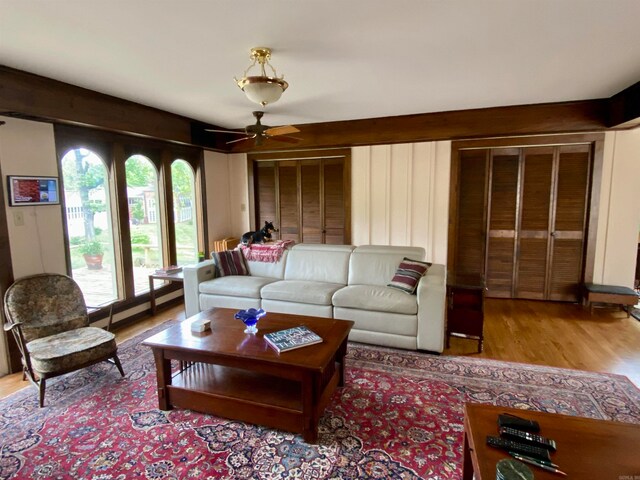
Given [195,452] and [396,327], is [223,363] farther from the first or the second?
[396,327]

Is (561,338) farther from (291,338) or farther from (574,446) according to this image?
(291,338)

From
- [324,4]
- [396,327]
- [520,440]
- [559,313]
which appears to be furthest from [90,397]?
[559,313]

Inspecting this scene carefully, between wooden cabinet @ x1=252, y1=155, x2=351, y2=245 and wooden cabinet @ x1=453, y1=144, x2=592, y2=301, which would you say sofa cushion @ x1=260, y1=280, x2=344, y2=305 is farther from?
wooden cabinet @ x1=453, y1=144, x2=592, y2=301

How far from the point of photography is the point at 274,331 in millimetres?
2555

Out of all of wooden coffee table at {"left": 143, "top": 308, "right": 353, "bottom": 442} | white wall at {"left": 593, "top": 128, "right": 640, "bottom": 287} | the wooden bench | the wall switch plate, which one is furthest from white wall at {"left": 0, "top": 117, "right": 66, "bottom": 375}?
white wall at {"left": 593, "top": 128, "right": 640, "bottom": 287}

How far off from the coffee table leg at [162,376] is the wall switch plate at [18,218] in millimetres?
1863

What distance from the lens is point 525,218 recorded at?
468 cm

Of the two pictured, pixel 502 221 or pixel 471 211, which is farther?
pixel 471 211

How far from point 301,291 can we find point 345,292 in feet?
1.57

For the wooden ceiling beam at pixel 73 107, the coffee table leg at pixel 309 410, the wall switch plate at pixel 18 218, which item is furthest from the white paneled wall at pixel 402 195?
the wall switch plate at pixel 18 218

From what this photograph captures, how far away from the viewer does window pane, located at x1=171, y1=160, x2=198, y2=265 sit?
501 centimetres

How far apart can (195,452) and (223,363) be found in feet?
1.63

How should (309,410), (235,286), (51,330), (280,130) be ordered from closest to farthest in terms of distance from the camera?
(309,410) → (51,330) → (280,130) → (235,286)

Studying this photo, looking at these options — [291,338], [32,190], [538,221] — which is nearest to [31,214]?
[32,190]
